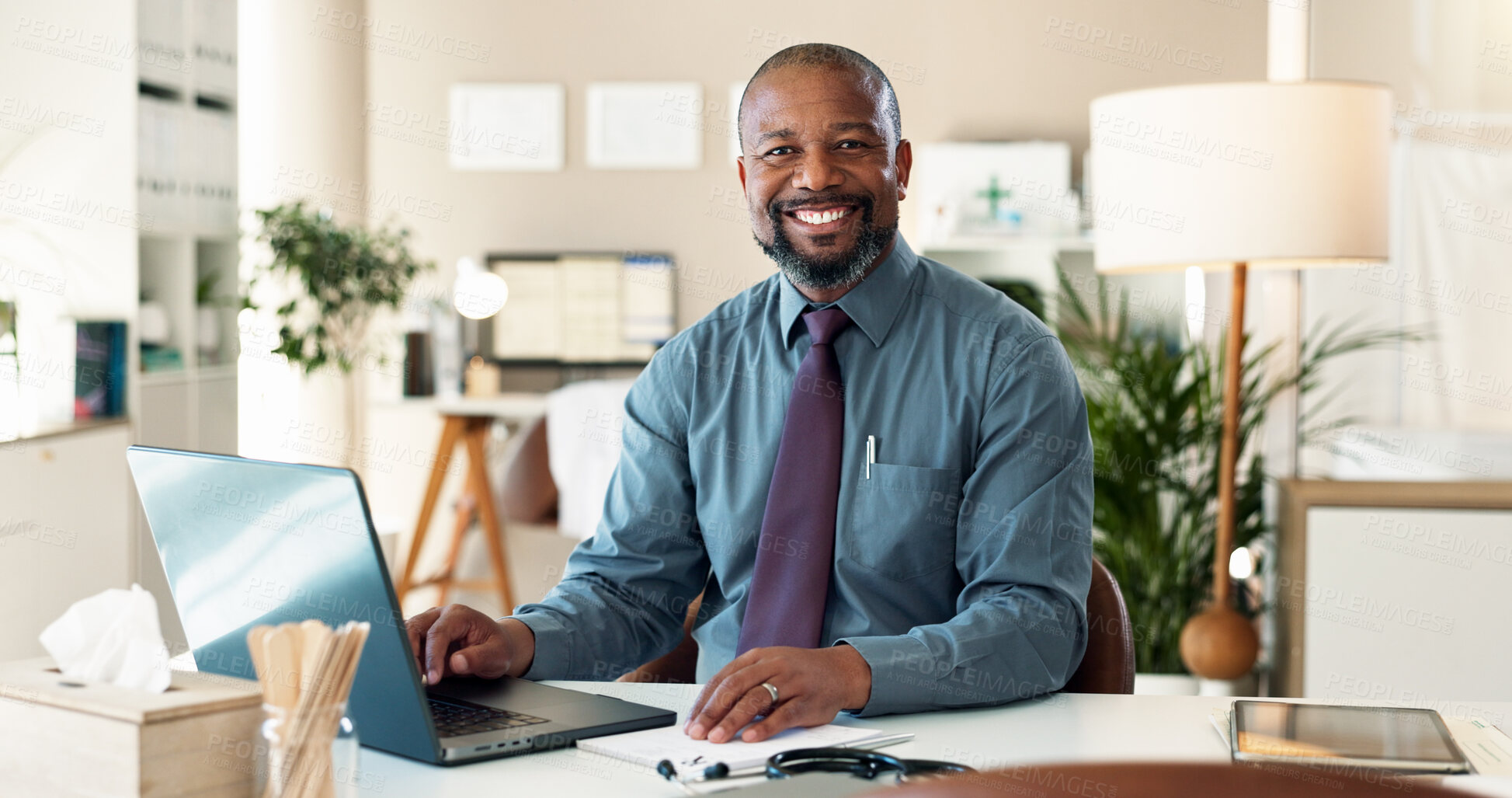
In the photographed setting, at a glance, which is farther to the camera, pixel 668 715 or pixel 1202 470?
pixel 1202 470

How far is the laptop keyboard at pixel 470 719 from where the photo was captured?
104 cm

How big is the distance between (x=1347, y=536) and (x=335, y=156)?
12.8 feet

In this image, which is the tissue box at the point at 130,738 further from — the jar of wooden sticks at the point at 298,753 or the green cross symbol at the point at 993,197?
the green cross symbol at the point at 993,197

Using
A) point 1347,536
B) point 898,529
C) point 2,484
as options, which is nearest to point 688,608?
point 898,529

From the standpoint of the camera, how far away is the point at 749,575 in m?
1.49

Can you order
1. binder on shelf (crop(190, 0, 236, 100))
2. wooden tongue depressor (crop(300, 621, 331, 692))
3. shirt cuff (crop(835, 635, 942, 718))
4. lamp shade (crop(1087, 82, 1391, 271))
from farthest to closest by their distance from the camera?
binder on shelf (crop(190, 0, 236, 100)) → lamp shade (crop(1087, 82, 1391, 271)) → shirt cuff (crop(835, 635, 942, 718)) → wooden tongue depressor (crop(300, 621, 331, 692))

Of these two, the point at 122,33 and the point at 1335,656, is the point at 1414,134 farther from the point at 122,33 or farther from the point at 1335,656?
the point at 122,33

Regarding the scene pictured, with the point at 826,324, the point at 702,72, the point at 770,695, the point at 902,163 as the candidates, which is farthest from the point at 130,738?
the point at 702,72

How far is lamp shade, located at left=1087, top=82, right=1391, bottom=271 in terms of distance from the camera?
2.49m

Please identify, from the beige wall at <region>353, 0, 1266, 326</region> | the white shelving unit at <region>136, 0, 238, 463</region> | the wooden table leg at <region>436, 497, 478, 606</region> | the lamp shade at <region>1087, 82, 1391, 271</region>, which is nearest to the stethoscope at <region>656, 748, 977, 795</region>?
the lamp shade at <region>1087, 82, 1391, 271</region>

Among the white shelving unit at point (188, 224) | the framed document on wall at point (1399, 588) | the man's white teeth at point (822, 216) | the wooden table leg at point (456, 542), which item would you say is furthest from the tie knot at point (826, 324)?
the wooden table leg at point (456, 542)

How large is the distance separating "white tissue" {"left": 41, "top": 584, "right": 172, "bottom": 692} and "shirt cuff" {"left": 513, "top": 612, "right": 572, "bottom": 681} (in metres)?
0.52

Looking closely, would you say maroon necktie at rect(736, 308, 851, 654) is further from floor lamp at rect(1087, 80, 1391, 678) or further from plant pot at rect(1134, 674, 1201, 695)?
plant pot at rect(1134, 674, 1201, 695)

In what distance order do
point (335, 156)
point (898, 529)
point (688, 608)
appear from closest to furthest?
1. point (898, 529)
2. point (688, 608)
3. point (335, 156)
